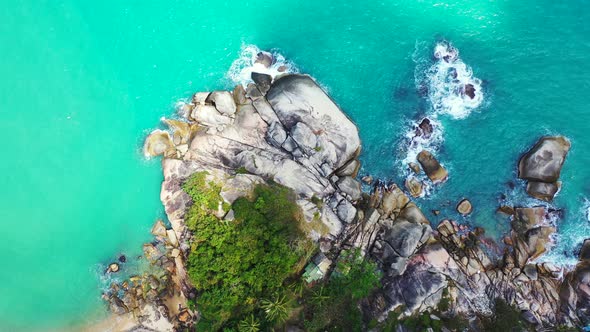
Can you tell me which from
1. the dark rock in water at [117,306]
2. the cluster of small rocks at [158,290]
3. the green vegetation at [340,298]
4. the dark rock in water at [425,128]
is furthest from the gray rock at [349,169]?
the dark rock in water at [117,306]

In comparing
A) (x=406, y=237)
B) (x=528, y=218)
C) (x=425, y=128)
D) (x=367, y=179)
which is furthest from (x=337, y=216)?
(x=528, y=218)

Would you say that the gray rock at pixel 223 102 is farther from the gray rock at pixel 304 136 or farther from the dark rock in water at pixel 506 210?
the dark rock in water at pixel 506 210

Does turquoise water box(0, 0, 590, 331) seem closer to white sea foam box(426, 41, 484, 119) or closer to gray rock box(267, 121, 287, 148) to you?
white sea foam box(426, 41, 484, 119)

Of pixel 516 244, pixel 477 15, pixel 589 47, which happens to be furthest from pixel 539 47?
pixel 516 244

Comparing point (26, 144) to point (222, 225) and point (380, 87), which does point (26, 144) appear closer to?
point (222, 225)

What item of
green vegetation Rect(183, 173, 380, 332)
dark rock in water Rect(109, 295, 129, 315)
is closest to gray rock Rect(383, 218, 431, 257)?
green vegetation Rect(183, 173, 380, 332)

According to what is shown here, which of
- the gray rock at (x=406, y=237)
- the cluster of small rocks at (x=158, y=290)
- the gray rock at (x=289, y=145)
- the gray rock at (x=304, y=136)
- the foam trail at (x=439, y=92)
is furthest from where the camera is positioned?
the foam trail at (x=439, y=92)
